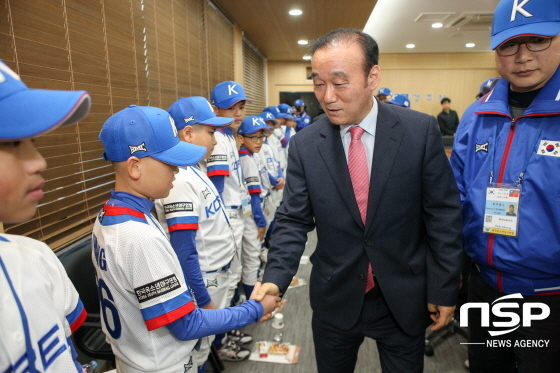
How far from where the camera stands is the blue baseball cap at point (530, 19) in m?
1.14

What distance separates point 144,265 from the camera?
104 centimetres

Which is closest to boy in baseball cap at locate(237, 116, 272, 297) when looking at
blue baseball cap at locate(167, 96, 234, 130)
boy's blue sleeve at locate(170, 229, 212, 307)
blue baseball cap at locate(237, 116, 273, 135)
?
blue baseball cap at locate(237, 116, 273, 135)

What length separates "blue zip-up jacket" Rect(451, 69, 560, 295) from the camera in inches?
46.5

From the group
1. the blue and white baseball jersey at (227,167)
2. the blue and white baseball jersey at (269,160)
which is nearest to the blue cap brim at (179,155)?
the blue and white baseball jersey at (227,167)

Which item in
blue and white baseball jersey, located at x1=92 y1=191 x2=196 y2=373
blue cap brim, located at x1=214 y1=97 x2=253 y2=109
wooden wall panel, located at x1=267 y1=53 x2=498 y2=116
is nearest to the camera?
blue and white baseball jersey, located at x1=92 y1=191 x2=196 y2=373

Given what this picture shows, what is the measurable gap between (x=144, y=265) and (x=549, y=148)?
1411 millimetres

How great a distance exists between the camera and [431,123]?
48.4 inches

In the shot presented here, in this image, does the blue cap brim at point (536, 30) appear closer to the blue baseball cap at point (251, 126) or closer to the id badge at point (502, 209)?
the id badge at point (502, 209)

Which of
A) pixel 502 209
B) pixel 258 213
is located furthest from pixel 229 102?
pixel 502 209

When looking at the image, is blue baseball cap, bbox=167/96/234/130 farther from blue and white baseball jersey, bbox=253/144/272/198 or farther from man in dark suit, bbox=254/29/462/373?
blue and white baseball jersey, bbox=253/144/272/198

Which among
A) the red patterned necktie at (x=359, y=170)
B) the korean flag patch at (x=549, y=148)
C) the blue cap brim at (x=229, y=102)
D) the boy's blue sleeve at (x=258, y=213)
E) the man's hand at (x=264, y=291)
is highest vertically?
the blue cap brim at (x=229, y=102)

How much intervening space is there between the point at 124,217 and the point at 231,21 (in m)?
4.89

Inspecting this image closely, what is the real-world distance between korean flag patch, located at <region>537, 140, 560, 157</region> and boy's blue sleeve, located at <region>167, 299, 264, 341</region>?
114 centimetres

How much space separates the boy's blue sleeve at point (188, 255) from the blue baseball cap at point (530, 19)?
145 centimetres
